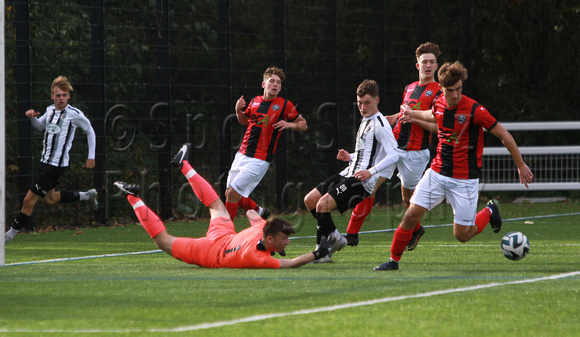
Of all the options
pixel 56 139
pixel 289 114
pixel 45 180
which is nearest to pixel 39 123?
pixel 56 139

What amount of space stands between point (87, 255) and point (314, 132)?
25.3 ft

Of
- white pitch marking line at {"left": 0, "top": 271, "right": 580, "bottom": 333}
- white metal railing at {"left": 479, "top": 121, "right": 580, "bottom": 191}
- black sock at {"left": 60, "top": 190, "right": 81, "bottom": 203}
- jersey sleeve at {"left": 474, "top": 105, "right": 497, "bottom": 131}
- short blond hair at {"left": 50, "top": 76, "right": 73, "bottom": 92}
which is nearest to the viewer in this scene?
white pitch marking line at {"left": 0, "top": 271, "right": 580, "bottom": 333}

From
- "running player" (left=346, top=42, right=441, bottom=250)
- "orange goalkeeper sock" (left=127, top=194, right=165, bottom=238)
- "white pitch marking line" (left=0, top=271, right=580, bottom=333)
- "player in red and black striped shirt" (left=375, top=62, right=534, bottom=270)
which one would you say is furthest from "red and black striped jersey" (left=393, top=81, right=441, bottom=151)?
"orange goalkeeper sock" (left=127, top=194, right=165, bottom=238)

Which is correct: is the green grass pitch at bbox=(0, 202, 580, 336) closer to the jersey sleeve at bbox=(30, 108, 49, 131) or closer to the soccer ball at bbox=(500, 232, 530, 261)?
the soccer ball at bbox=(500, 232, 530, 261)

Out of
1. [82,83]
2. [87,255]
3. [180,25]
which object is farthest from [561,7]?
[87,255]

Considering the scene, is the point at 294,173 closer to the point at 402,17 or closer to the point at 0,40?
the point at 402,17

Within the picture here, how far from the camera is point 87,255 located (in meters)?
9.33

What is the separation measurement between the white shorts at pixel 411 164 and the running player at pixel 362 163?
46.3 inches

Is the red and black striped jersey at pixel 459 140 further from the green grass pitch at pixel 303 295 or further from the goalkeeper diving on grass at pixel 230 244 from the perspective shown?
the goalkeeper diving on grass at pixel 230 244

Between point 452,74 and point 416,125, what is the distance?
2.68 metres

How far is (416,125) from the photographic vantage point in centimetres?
991

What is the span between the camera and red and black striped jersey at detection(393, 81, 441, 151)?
970cm

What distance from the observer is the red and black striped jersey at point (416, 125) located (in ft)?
31.8

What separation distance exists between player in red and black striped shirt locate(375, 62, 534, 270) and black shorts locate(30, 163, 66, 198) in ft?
18.4
